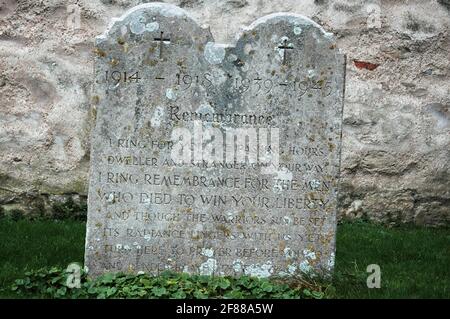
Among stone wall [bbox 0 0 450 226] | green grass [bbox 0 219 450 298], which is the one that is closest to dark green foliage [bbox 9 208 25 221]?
stone wall [bbox 0 0 450 226]

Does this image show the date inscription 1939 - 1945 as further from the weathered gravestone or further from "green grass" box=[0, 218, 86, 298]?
"green grass" box=[0, 218, 86, 298]

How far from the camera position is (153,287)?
17.6 ft

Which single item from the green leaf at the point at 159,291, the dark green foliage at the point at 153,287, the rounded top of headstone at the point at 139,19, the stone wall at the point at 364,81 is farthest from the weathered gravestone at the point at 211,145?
the stone wall at the point at 364,81

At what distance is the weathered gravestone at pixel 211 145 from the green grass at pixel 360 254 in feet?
1.74

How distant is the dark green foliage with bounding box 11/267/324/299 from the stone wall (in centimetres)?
246

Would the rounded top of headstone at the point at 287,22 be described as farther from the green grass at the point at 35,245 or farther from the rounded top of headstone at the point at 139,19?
the green grass at the point at 35,245

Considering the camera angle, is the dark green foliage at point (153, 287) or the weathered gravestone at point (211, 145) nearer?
the dark green foliage at point (153, 287)

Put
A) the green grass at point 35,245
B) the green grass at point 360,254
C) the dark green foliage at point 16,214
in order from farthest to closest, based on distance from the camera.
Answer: the dark green foliage at point 16,214
the green grass at point 35,245
the green grass at point 360,254

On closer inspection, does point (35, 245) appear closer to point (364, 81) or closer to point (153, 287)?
point (153, 287)

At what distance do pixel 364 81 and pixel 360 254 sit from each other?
2.10 meters

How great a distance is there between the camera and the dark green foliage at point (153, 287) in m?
5.30

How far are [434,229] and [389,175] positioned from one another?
2.23 feet

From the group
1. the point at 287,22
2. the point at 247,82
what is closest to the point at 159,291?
the point at 247,82

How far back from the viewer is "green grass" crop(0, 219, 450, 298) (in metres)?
5.58
